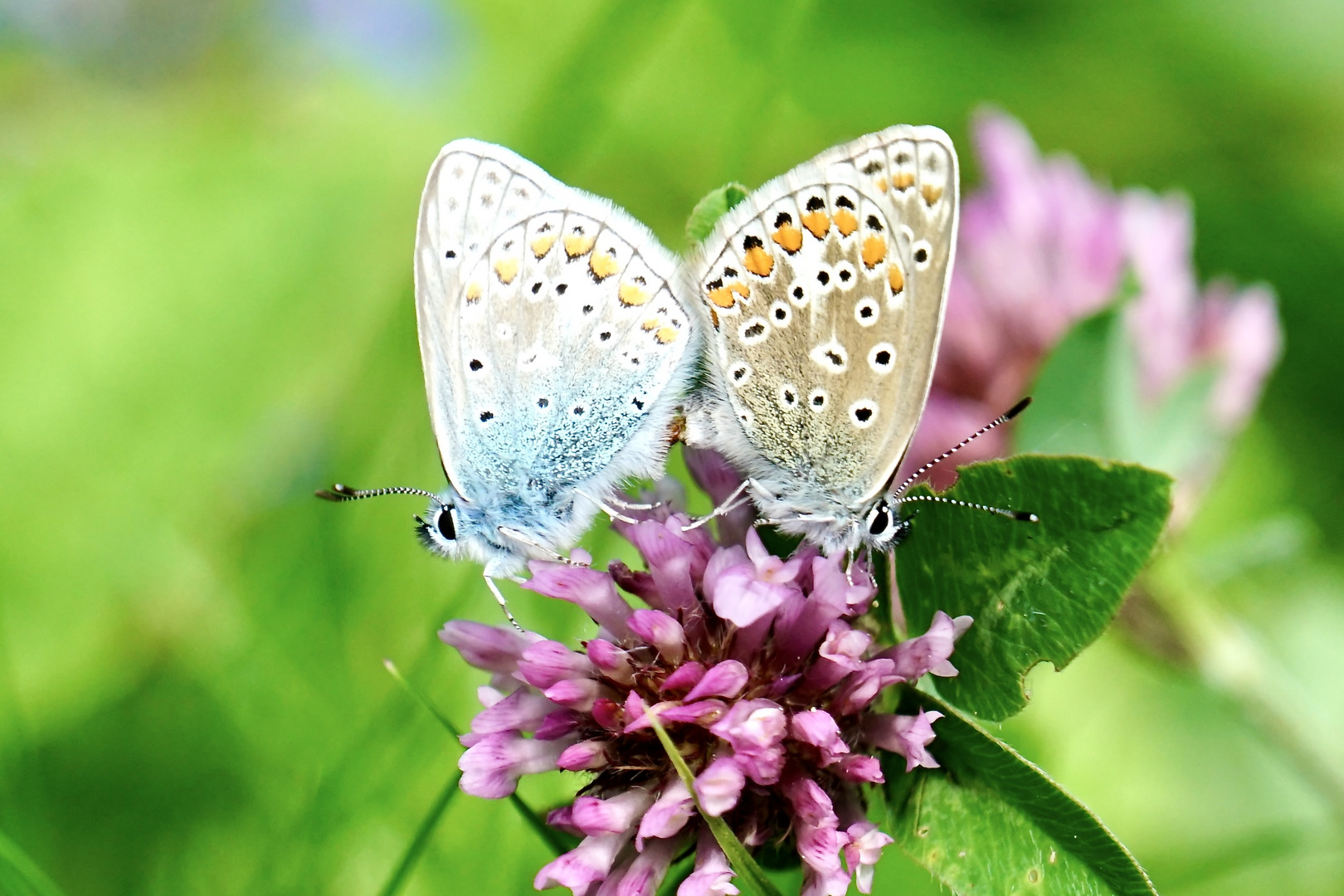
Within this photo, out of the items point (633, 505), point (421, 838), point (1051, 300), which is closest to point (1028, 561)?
point (633, 505)

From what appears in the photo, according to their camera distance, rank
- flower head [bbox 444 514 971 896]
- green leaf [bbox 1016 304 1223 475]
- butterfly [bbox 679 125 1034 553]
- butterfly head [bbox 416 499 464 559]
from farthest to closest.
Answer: green leaf [bbox 1016 304 1223 475]
butterfly head [bbox 416 499 464 559]
butterfly [bbox 679 125 1034 553]
flower head [bbox 444 514 971 896]

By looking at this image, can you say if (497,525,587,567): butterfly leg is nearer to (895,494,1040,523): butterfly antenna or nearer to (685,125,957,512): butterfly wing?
(685,125,957,512): butterfly wing

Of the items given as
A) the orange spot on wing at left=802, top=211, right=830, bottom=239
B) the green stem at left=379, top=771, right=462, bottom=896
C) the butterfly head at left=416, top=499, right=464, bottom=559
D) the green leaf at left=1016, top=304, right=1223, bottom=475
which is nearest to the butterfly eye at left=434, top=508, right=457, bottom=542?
the butterfly head at left=416, top=499, right=464, bottom=559

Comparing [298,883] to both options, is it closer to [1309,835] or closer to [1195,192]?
[1309,835]

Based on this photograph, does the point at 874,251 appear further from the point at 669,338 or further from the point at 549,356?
the point at 549,356

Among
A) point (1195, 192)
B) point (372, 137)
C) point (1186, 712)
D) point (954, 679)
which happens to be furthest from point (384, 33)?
point (954, 679)

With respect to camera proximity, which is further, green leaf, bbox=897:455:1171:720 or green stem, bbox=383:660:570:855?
green stem, bbox=383:660:570:855
